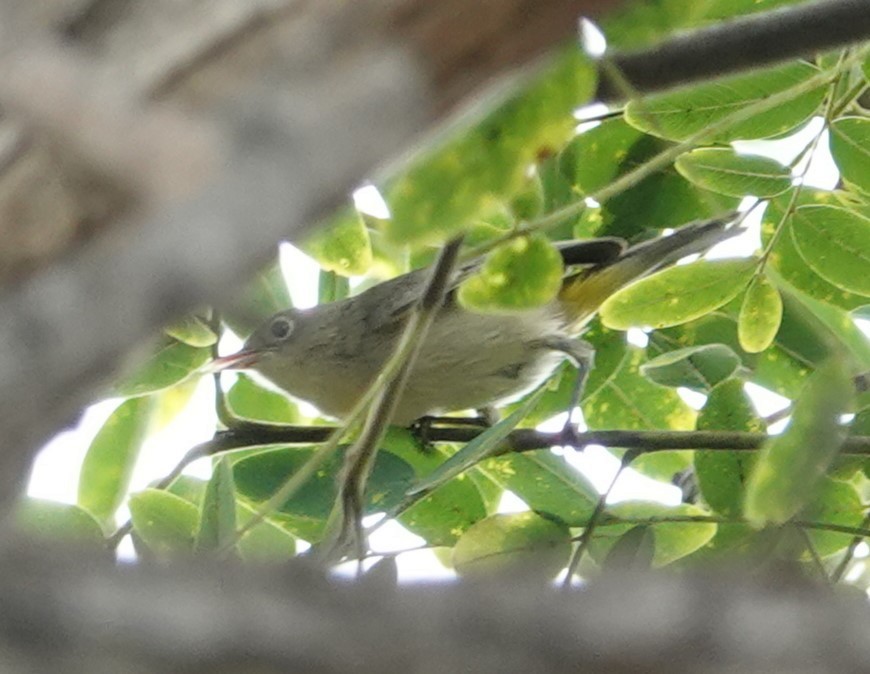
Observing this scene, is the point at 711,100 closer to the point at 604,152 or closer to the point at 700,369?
the point at 604,152

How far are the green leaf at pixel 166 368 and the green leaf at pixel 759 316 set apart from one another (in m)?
0.82

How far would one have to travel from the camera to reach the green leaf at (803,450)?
1.04m

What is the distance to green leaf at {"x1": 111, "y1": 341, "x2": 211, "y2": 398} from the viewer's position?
185 centimetres

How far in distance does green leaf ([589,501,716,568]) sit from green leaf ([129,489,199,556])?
1.81 ft

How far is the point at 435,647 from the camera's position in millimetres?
324

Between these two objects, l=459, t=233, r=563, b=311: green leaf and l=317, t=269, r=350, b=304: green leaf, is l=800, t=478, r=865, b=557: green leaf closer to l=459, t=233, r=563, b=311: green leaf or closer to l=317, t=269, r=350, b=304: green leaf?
l=459, t=233, r=563, b=311: green leaf

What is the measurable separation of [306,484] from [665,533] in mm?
520

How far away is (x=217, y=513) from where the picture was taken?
1.50 m

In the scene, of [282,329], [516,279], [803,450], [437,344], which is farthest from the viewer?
A: [282,329]

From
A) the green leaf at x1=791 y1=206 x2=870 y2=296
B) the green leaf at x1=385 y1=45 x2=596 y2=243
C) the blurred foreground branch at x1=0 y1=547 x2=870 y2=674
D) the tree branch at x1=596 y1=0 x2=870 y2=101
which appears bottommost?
the blurred foreground branch at x1=0 y1=547 x2=870 y2=674

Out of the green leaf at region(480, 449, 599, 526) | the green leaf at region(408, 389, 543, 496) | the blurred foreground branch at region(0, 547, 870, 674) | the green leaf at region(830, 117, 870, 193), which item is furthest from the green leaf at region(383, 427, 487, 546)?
the blurred foreground branch at region(0, 547, 870, 674)

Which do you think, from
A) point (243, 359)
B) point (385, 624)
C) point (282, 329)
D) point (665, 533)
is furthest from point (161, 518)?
point (282, 329)

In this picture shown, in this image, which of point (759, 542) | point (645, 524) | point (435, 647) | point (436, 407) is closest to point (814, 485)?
point (759, 542)

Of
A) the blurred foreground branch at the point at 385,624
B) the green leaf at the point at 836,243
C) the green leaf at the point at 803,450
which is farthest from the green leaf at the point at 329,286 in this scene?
A: the blurred foreground branch at the point at 385,624
